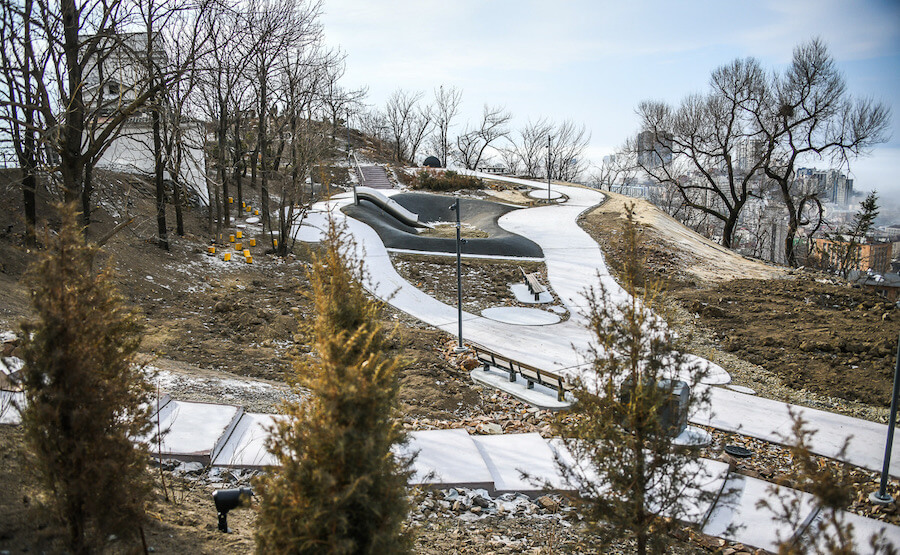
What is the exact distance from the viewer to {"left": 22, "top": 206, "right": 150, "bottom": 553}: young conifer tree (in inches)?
127

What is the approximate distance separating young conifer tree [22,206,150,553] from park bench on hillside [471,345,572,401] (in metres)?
6.56

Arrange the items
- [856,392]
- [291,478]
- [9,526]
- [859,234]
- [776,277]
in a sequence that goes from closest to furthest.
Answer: [291,478] < [9,526] < [856,392] < [776,277] < [859,234]

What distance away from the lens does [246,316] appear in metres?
11.6

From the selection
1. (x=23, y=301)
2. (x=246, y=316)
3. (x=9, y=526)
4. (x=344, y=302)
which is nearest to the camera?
(x=9, y=526)

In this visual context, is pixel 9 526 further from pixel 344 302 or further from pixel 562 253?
pixel 562 253

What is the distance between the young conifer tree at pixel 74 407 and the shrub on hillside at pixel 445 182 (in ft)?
97.5

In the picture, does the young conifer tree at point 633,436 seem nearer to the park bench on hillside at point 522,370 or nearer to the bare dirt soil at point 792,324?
the bare dirt soil at point 792,324

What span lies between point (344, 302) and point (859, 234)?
2883cm

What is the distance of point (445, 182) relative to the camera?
33.3 meters

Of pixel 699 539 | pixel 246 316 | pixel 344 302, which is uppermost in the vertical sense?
pixel 344 302

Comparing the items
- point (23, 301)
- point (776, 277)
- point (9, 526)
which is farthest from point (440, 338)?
point (776, 277)

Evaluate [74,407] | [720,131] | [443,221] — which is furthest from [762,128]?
[74,407]

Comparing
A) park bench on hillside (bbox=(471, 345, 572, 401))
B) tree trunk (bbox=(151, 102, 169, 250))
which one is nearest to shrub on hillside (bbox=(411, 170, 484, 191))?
tree trunk (bbox=(151, 102, 169, 250))

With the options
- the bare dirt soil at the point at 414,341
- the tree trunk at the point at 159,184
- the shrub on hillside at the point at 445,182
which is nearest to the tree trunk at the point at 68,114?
the bare dirt soil at the point at 414,341
